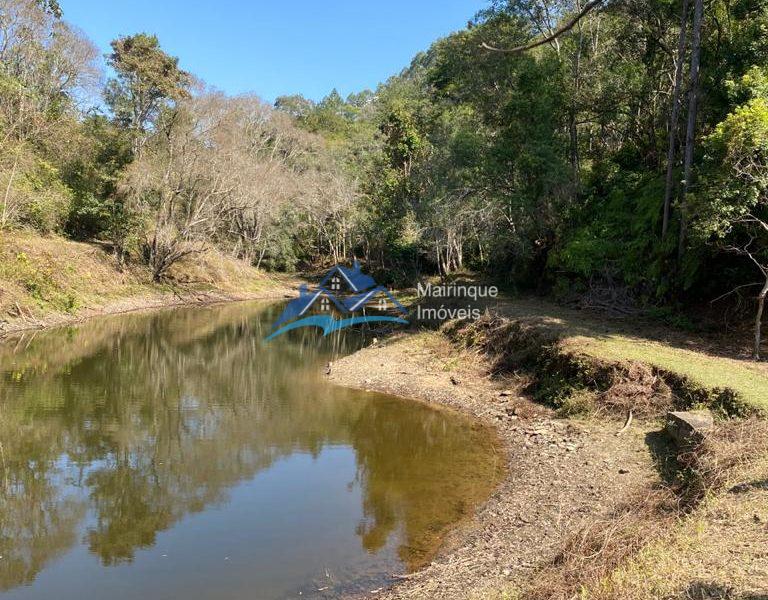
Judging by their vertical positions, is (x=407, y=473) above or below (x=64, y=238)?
below

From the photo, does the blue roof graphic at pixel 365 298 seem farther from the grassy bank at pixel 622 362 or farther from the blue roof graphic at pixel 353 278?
the grassy bank at pixel 622 362

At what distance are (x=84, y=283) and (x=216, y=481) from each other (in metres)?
22.8

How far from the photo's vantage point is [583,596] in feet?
16.8

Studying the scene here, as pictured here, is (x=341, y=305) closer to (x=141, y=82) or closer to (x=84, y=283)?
(x=84, y=283)

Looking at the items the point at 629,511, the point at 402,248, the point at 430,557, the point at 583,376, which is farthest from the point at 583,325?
the point at 402,248

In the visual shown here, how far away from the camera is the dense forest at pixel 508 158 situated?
15.1 m

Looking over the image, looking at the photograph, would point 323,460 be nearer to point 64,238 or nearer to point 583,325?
point 583,325

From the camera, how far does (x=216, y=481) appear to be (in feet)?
33.6

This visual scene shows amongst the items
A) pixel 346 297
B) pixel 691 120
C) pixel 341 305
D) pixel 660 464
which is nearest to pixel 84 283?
pixel 341 305

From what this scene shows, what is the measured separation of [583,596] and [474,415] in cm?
867

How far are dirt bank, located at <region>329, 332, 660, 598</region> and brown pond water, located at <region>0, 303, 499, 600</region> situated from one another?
493 millimetres

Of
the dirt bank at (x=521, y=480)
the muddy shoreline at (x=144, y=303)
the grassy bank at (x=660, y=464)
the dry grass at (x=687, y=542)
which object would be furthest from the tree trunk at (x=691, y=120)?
the muddy shoreline at (x=144, y=303)

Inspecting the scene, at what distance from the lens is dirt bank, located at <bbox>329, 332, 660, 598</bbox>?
6938mm

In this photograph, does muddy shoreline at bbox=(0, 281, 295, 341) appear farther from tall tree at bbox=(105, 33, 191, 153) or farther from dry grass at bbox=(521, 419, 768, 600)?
dry grass at bbox=(521, 419, 768, 600)
